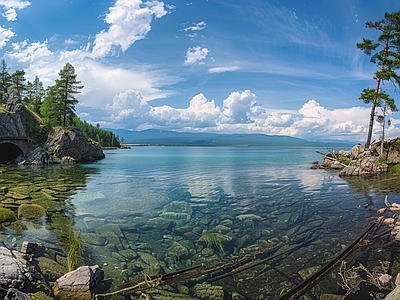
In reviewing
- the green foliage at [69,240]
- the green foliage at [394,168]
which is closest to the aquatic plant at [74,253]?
the green foliage at [69,240]

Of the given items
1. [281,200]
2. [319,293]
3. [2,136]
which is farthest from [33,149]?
[319,293]

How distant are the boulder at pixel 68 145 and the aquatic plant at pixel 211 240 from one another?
68.8 m

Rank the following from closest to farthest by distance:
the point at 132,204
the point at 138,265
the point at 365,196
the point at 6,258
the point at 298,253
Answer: the point at 6,258 → the point at 138,265 → the point at 298,253 → the point at 132,204 → the point at 365,196

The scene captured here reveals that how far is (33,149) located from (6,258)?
248ft

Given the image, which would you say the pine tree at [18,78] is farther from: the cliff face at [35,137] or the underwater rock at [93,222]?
the underwater rock at [93,222]

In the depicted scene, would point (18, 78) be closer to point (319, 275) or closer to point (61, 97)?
point (61, 97)

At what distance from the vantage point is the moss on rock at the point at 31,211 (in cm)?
2009

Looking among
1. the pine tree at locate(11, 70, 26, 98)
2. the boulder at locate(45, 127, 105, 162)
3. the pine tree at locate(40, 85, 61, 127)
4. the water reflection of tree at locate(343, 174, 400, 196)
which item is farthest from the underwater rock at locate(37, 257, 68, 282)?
the pine tree at locate(11, 70, 26, 98)

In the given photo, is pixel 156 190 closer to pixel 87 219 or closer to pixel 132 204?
pixel 132 204

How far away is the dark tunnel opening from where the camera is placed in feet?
255

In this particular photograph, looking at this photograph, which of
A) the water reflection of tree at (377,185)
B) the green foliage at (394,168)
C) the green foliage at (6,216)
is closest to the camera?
the green foliage at (6,216)

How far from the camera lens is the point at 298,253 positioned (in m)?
13.7

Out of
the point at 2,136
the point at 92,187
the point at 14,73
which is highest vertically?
the point at 14,73

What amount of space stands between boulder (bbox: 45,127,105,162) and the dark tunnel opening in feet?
32.6
